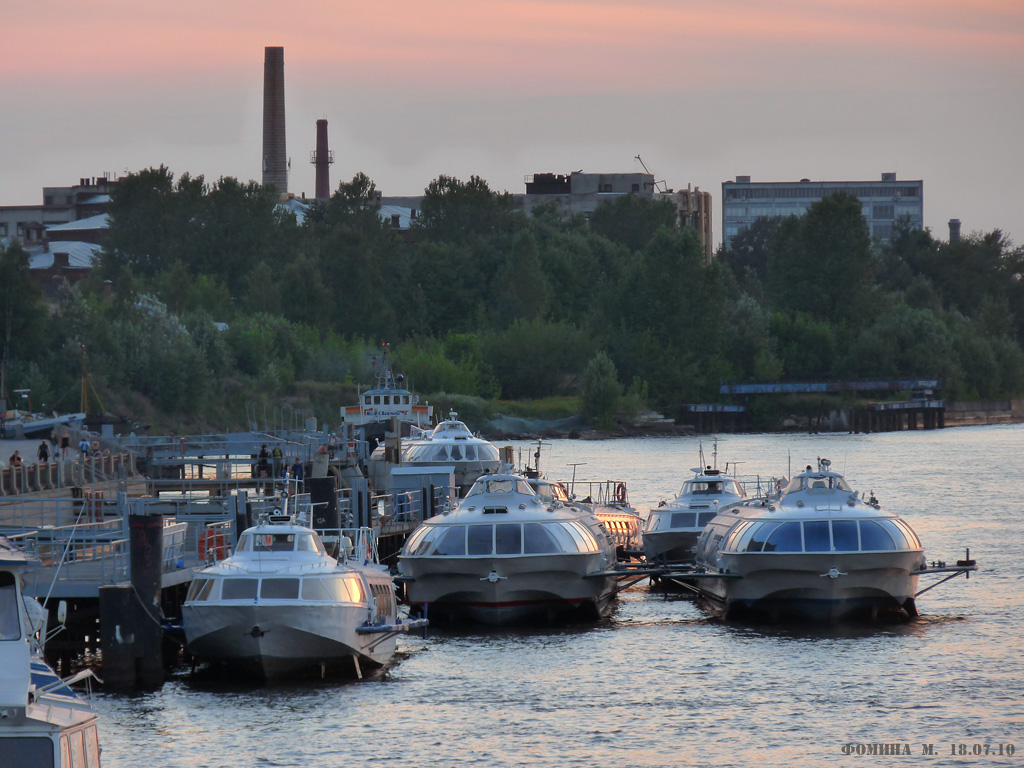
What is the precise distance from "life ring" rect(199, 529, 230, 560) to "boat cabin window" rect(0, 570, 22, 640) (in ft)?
54.0

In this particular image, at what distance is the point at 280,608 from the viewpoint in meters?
30.8

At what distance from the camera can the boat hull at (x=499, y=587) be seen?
1512 inches

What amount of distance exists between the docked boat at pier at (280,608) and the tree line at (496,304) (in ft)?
281

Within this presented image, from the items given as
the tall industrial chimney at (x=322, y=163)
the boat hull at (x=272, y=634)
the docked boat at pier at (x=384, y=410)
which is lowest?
the boat hull at (x=272, y=634)

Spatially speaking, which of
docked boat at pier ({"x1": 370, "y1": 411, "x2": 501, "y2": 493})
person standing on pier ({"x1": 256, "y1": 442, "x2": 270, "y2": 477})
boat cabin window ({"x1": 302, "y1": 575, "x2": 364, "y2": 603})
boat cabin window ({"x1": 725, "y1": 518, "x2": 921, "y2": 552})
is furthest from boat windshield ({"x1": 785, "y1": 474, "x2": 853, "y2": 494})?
person standing on pier ({"x1": 256, "y1": 442, "x2": 270, "y2": 477})

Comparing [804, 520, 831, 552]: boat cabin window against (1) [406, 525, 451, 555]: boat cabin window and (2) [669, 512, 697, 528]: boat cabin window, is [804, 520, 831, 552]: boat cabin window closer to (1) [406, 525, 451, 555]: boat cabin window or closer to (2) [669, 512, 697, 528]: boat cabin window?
(1) [406, 525, 451, 555]: boat cabin window

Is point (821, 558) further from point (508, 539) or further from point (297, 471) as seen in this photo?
point (297, 471)

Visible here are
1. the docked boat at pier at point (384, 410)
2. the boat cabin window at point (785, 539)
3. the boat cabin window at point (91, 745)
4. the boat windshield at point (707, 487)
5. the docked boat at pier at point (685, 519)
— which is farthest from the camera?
the docked boat at pier at point (384, 410)

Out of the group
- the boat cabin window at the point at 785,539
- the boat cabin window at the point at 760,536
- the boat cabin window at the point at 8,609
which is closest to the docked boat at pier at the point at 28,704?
the boat cabin window at the point at 8,609

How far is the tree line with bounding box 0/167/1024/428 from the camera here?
13088 cm

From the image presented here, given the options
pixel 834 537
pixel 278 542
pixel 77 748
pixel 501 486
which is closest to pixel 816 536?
pixel 834 537

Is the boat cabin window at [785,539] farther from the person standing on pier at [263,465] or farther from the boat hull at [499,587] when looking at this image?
the person standing on pier at [263,465]

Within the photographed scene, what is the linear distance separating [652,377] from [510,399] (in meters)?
12.6

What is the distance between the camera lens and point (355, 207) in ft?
494
